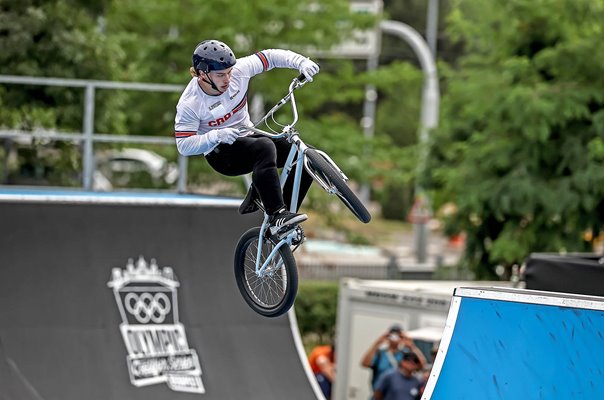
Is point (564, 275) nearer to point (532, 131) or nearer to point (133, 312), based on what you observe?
point (133, 312)

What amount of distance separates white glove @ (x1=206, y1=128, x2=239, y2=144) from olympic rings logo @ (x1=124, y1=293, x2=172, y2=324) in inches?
186

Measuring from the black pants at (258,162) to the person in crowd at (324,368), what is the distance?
6389 mm

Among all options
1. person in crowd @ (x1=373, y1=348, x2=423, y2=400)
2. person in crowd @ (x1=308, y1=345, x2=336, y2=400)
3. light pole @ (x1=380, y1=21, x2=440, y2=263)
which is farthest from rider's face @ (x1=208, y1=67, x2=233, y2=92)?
light pole @ (x1=380, y1=21, x2=440, y2=263)

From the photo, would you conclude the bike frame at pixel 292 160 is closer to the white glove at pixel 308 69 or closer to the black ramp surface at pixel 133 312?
the white glove at pixel 308 69

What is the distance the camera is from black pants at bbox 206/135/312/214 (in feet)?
23.5

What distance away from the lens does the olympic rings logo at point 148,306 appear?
11312 mm

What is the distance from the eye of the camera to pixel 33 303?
35.6 ft

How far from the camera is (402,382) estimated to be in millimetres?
11477

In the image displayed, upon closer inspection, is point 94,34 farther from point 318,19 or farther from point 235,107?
point 235,107

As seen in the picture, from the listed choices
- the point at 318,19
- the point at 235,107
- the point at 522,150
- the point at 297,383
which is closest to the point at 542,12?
the point at 522,150

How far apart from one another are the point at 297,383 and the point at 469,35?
8.75 metres

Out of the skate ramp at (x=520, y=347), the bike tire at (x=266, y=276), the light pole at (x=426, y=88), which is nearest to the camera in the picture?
the skate ramp at (x=520, y=347)

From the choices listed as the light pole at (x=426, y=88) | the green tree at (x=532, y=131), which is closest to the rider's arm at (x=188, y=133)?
the green tree at (x=532, y=131)

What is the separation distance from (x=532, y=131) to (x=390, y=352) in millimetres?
5775
